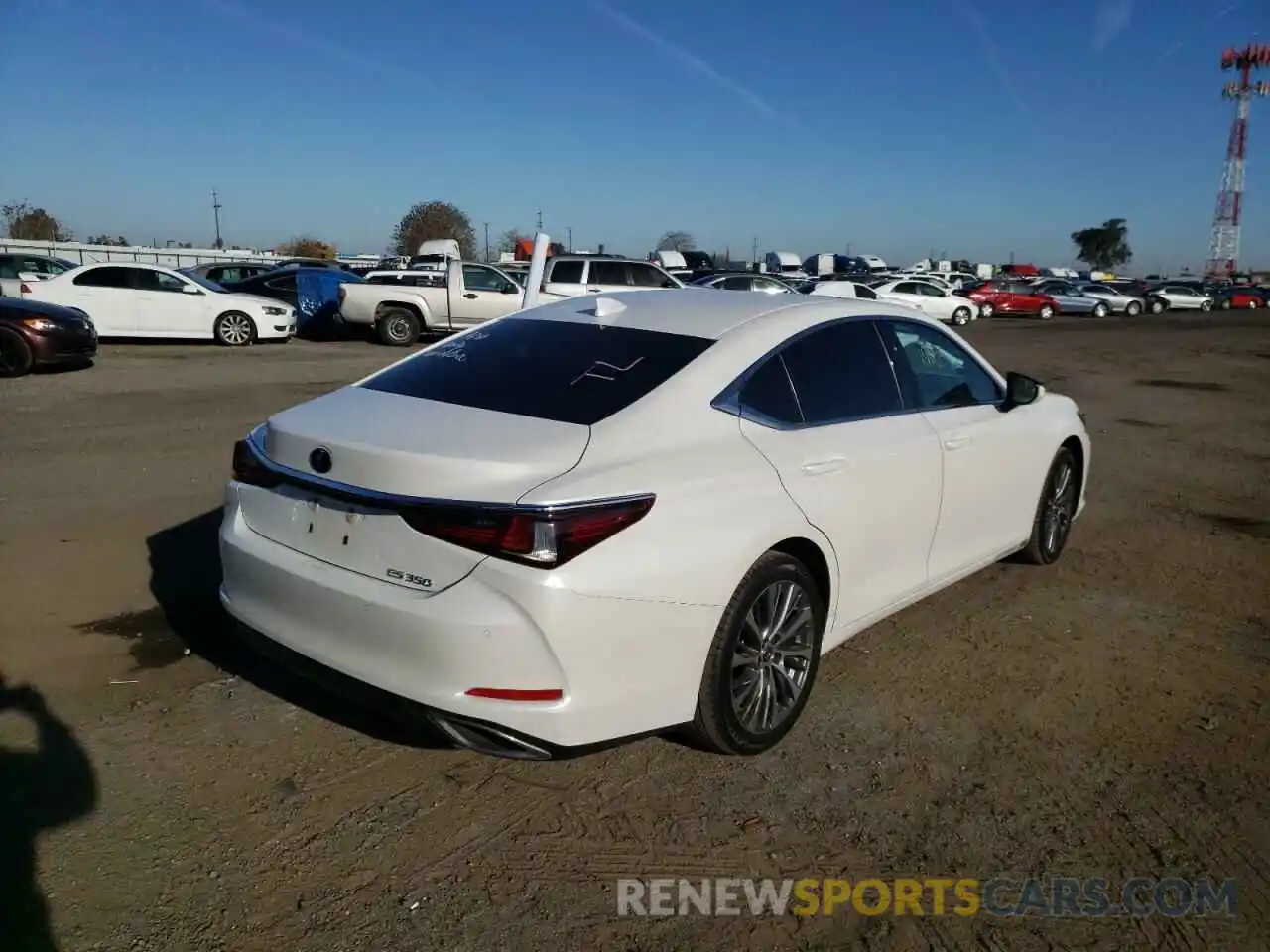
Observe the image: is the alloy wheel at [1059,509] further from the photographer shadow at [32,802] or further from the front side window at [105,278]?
the front side window at [105,278]

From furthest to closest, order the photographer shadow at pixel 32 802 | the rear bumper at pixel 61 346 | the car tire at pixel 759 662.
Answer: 1. the rear bumper at pixel 61 346
2. the car tire at pixel 759 662
3. the photographer shadow at pixel 32 802

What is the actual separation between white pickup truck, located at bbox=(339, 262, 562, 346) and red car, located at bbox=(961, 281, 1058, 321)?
25897mm

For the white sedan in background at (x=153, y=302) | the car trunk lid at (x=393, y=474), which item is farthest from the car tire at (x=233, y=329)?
the car trunk lid at (x=393, y=474)

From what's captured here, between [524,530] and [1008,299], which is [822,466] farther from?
[1008,299]

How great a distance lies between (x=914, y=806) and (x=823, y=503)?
1075 mm

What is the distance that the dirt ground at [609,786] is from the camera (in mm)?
2570

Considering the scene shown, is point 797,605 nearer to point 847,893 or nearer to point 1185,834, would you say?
point 847,893

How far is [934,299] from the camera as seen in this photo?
32844 mm

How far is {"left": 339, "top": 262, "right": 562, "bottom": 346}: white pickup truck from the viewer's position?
19.2 m

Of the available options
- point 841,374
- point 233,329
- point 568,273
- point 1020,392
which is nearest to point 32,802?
point 841,374

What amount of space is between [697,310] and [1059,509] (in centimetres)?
290

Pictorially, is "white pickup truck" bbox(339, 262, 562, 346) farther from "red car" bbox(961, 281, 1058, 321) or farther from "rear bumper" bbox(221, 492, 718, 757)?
"red car" bbox(961, 281, 1058, 321)

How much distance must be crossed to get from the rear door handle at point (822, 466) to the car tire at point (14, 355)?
12.4 metres

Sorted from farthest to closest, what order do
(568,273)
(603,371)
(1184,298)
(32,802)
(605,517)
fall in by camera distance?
(1184,298) < (568,273) < (603,371) < (32,802) < (605,517)
